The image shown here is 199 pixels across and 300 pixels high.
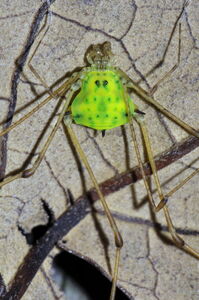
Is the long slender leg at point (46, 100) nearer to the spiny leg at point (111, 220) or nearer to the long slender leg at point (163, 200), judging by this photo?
the spiny leg at point (111, 220)

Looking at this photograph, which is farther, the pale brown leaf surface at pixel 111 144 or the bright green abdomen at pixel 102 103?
the bright green abdomen at pixel 102 103

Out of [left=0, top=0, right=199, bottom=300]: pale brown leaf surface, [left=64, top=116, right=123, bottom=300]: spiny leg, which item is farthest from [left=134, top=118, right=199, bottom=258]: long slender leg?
[left=64, top=116, right=123, bottom=300]: spiny leg

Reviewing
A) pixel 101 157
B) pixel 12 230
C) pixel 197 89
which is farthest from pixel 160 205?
pixel 12 230

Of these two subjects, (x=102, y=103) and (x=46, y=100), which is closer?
(x=46, y=100)

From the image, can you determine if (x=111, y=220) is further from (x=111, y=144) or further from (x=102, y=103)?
(x=102, y=103)

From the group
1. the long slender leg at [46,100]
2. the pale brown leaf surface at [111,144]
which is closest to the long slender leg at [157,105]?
the pale brown leaf surface at [111,144]

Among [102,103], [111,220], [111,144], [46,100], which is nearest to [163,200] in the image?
[111,220]
